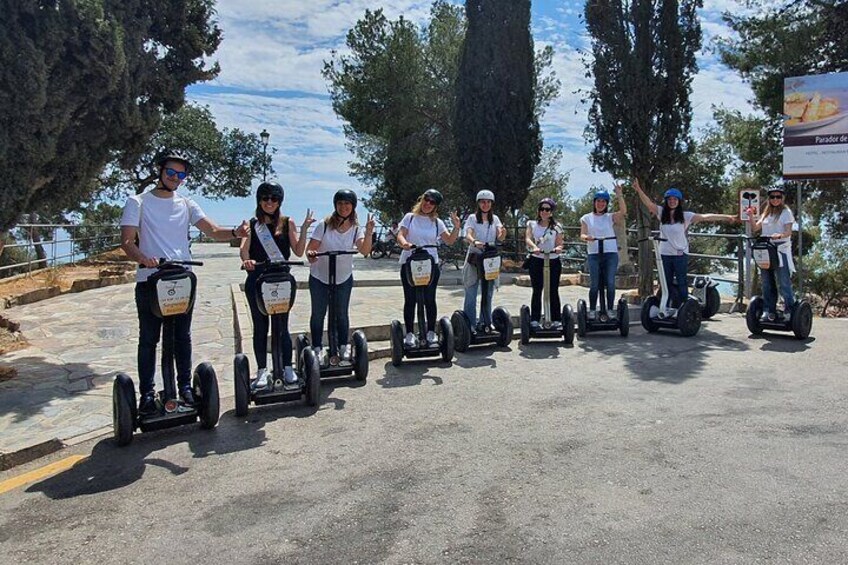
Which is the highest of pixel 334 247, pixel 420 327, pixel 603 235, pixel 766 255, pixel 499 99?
pixel 499 99

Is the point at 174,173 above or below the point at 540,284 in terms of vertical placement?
above

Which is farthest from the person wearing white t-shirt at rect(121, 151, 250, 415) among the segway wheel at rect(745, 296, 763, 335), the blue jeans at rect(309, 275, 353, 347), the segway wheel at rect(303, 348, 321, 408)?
the segway wheel at rect(745, 296, 763, 335)

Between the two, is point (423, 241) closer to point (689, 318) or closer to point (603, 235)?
point (603, 235)

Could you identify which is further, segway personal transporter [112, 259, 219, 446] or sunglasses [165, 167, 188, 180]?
sunglasses [165, 167, 188, 180]

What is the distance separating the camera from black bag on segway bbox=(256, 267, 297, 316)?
5.26 meters

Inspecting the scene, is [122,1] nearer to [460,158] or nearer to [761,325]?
[761,325]

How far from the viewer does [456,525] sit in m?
3.18

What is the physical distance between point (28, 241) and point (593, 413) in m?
13.7

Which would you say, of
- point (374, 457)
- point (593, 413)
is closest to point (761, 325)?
point (593, 413)

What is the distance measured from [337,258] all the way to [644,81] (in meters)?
8.21

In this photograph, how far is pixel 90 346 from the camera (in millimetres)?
8047

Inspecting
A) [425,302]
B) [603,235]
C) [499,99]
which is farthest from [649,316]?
[499,99]

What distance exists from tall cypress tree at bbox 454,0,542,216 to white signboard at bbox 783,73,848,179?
938cm

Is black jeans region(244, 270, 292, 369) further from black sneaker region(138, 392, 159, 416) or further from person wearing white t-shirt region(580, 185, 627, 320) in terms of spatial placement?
person wearing white t-shirt region(580, 185, 627, 320)
